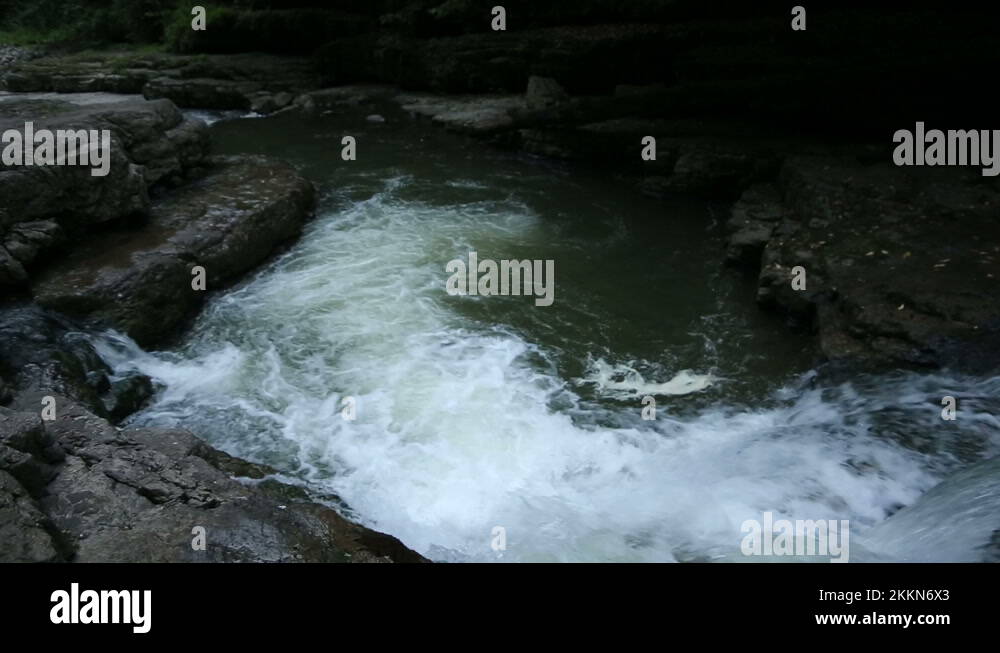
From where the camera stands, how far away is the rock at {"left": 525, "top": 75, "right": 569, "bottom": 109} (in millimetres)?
15930

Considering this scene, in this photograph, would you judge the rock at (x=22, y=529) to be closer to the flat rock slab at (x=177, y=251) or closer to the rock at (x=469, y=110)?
the flat rock slab at (x=177, y=251)

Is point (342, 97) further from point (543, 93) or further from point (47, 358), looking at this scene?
point (47, 358)

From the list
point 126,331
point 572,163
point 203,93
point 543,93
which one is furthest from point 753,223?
point 203,93

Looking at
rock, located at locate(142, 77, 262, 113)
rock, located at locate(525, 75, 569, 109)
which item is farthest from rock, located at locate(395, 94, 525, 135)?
rock, located at locate(142, 77, 262, 113)

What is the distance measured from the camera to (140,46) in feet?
81.1

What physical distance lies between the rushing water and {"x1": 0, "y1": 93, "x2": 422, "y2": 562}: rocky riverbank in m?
0.51

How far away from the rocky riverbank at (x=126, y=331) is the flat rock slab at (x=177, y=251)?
0.02 meters

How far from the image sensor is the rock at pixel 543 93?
1593cm

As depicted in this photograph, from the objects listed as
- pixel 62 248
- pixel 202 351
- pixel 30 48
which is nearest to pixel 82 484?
pixel 202 351

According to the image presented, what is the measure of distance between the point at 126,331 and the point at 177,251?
4.59 ft

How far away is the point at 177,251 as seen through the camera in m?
8.88

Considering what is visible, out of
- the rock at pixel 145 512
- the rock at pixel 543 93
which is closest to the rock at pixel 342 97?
the rock at pixel 543 93

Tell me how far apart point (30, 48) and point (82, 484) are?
91.8 ft

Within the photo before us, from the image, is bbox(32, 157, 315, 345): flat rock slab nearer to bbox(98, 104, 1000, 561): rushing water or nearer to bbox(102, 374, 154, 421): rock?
bbox(98, 104, 1000, 561): rushing water
